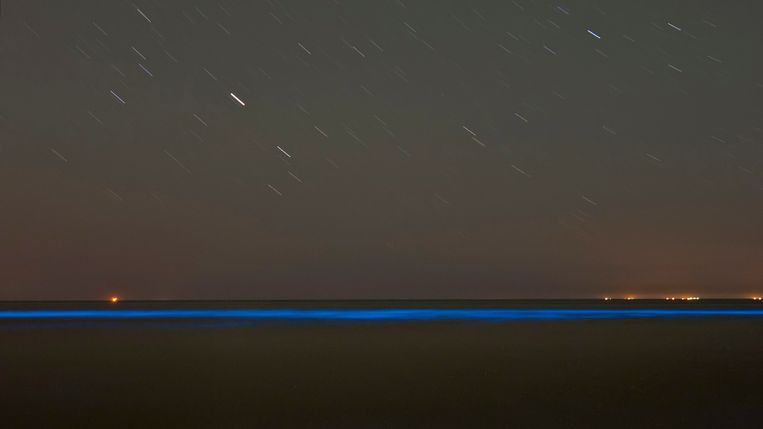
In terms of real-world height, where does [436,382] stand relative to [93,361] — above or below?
above

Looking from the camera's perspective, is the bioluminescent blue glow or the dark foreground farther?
the bioluminescent blue glow

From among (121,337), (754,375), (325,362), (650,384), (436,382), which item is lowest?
(121,337)

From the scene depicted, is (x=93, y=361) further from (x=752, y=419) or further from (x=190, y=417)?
(x=752, y=419)

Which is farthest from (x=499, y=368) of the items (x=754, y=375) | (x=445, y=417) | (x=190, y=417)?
(x=190, y=417)

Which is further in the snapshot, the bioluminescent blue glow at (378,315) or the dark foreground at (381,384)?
the bioluminescent blue glow at (378,315)

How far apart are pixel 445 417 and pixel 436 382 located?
12.6ft

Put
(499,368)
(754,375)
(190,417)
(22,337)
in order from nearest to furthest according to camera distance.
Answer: (190,417) < (754,375) < (499,368) < (22,337)

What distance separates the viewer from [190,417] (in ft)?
33.2

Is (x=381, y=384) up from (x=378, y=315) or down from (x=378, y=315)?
up

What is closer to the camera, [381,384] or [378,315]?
[381,384]

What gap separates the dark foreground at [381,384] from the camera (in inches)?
394

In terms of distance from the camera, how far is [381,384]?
13789 millimetres

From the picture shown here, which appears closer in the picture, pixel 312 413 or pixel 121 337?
pixel 312 413

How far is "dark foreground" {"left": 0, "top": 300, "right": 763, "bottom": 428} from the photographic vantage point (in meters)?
10.0
